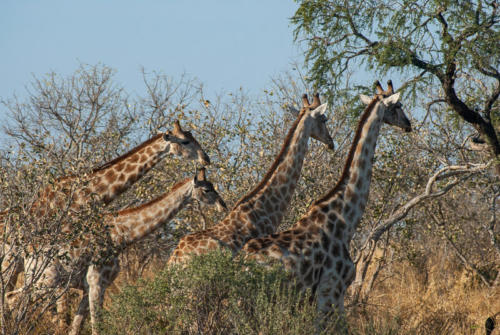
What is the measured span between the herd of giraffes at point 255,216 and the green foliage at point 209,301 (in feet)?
1.47

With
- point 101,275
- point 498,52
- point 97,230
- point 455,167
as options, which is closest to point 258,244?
point 97,230

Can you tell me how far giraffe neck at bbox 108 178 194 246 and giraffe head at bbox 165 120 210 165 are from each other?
3.45ft

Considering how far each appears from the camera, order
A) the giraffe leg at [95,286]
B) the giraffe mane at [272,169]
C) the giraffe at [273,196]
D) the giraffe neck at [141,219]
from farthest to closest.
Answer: the giraffe neck at [141,219] → the giraffe mane at [272,169] → the giraffe leg at [95,286] → the giraffe at [273,196]

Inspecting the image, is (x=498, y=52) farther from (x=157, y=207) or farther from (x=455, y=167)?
(x=157, y=207)

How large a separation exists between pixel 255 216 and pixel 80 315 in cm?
261

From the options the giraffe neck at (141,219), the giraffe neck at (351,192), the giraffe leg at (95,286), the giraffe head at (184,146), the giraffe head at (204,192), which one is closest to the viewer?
the giraffe neck at (351,192)

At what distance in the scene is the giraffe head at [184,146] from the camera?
11133 millimetres

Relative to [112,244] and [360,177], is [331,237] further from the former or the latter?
[112,244]

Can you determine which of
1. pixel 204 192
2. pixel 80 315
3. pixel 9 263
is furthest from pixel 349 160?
pixel 9 263

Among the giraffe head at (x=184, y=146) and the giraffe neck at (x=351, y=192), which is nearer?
the giraffe neck at (x=351, y=192)

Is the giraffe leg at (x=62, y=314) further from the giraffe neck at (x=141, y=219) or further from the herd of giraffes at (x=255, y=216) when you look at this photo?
the giraffe neck at (x=141, y=219)

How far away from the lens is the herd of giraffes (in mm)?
8062

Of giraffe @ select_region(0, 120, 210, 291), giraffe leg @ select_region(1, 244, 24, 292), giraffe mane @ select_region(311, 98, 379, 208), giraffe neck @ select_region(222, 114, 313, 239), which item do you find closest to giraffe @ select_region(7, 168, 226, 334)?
giraffe leg @ select_region(1, 244, 24, 292)

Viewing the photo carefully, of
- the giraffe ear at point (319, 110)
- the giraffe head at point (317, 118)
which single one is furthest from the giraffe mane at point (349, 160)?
the giraffe head at point (317, 118)
